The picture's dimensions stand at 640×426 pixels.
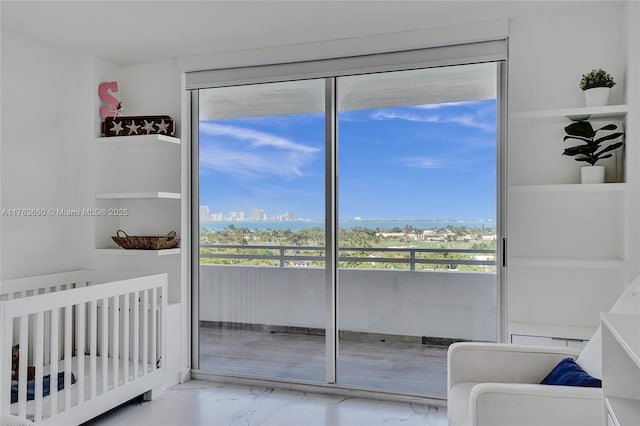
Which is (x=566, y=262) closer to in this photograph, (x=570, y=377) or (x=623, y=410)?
(x=570, y=377)

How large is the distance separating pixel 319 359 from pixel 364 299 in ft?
1.76

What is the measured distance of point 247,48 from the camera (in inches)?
136

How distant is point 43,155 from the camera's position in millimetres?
3381

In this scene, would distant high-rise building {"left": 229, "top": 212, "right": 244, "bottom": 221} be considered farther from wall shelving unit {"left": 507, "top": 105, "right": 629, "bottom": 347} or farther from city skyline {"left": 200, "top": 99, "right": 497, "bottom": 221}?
wall shelving unit {"left": 507, "top": 105, "right": 629, "bottom": 347}

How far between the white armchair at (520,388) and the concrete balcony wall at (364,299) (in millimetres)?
790

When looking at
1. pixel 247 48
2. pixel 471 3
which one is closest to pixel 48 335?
pixel 247 48

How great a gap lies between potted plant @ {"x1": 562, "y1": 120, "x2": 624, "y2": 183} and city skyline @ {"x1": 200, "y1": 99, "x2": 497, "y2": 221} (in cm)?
47

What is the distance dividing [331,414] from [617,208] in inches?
79.1

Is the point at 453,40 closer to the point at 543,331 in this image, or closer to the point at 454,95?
the point at 454,95

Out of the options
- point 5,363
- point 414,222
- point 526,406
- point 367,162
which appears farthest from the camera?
point 367,162

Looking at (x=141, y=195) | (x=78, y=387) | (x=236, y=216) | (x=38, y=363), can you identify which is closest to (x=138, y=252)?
(x=141, y=195)

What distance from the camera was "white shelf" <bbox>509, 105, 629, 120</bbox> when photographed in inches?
103

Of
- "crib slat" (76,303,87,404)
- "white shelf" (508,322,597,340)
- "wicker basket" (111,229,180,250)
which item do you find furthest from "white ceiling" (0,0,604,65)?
"white shelf" (508,322,597,340)

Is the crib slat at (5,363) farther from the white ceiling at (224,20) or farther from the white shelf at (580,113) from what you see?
the white shelf at (580,113)
